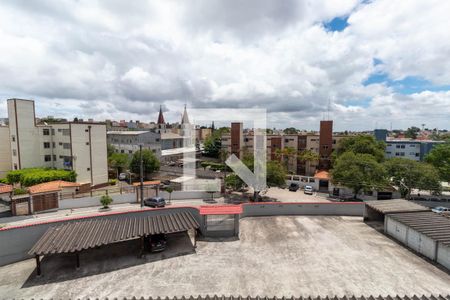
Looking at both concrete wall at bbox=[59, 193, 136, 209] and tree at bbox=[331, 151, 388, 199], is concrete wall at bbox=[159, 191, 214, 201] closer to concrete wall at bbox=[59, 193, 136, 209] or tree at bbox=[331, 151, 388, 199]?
concrete wall at bbox=[59, 193, 136, 209]

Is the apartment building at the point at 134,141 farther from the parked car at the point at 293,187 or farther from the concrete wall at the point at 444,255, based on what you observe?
the concrete wall at the point at 444,255

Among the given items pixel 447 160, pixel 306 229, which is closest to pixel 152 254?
pixel 306 229

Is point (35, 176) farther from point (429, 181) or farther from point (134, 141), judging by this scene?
point (429, 181)

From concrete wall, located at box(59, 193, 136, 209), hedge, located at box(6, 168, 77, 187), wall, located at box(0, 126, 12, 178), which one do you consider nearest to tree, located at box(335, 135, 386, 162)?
concrete wall, located at box(59, 193, 136, 209)

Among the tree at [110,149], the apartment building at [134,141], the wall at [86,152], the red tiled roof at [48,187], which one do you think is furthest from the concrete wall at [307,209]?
the tree at [110,149]

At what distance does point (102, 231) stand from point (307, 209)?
54.2ft

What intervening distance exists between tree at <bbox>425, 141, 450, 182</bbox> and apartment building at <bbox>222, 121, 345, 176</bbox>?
15.0 metres

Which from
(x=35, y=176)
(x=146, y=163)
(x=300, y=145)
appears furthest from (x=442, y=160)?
(x=35, y=176)

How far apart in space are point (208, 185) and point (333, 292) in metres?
22.0

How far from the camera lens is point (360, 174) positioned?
30953 millimetres

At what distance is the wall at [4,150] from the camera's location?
1401 inches

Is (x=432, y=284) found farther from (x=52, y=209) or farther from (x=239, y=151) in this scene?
(x=239, y=151)

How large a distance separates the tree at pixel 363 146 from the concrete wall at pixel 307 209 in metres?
24.0

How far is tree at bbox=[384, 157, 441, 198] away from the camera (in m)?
29.5
